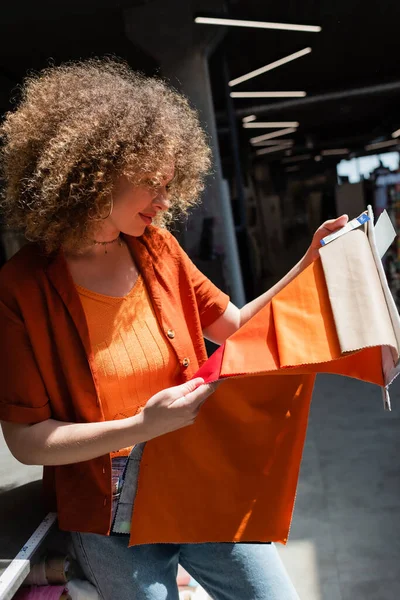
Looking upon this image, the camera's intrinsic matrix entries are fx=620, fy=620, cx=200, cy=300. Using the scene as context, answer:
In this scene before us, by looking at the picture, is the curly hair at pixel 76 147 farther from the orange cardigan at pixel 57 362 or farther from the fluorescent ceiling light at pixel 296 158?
the fluorescent ceiling light at pixel 296 158

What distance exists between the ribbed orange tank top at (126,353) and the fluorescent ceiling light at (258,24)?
2.89 meters

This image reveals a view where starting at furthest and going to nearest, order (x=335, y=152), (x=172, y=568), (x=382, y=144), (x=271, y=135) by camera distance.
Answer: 1. (x=382, y=144)
2. (x=335, y=152)
3. (x=271, y=135)
4. (x=172, y=568)

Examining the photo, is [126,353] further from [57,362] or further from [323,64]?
[323,64]

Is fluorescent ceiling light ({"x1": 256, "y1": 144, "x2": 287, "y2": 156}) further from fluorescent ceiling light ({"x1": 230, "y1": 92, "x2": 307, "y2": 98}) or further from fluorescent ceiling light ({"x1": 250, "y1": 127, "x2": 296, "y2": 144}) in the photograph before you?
fluorescent ceiling light ({"x1": 230, "y1": 92, "x2": 307, "y2": 98})

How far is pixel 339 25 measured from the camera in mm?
4168

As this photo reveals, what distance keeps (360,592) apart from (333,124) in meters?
3.71

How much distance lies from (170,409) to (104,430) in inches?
6.0

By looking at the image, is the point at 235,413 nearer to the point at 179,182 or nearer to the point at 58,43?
the point at 179,182

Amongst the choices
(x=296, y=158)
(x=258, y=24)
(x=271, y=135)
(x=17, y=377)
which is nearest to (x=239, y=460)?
(x=17, y=377)

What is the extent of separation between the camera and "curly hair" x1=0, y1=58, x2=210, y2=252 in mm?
1383

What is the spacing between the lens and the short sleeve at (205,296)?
1.68 m

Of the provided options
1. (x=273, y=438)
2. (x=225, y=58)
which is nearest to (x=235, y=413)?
(x=273, y=438)

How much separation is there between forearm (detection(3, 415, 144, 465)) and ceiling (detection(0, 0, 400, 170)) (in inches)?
81.4

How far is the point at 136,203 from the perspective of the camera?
1.43 m
